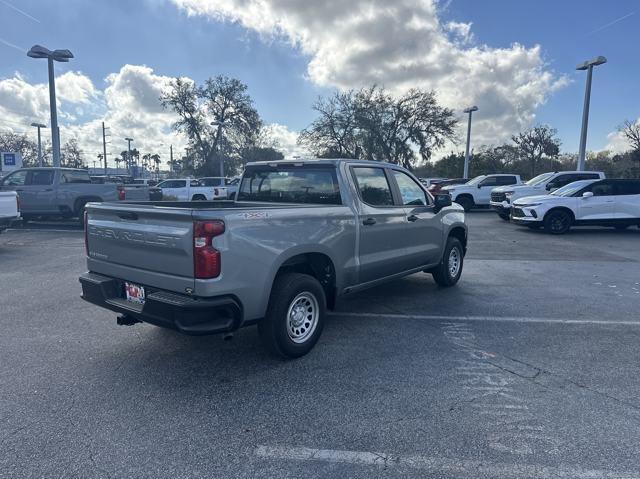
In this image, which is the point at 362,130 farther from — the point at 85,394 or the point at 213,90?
the point at 85,394

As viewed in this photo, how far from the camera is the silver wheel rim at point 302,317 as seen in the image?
13.5 ft

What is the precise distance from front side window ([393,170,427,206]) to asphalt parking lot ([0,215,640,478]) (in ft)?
4.74

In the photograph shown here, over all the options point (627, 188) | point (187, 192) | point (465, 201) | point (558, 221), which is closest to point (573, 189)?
point (558, 221)

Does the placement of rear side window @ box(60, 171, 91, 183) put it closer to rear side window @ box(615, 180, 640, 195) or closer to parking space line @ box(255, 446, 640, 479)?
parking space line @ box(255, 446, 640, 479)

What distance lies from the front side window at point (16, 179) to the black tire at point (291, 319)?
13.7 m

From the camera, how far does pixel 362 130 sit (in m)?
38.2

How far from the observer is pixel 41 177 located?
1388cm

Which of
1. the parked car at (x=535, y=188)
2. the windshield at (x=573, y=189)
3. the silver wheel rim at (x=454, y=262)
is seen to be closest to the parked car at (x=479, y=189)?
the parked car at (x=535, y=188)

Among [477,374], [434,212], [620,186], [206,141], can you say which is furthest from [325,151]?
[477,374]

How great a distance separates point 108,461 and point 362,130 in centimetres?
3755

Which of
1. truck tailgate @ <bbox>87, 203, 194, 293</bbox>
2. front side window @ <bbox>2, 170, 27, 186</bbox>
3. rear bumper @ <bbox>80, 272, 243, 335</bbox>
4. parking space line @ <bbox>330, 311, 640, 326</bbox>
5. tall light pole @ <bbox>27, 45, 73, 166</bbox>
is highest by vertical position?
tall light pole @ <bbox>27, 45, 73, 166</bbox>

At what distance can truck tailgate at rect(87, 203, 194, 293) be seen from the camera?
3408 millimetres

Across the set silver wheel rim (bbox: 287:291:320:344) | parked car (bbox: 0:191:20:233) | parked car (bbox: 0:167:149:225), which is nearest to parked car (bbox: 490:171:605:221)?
parked car (bbox: 0:167:149:225)

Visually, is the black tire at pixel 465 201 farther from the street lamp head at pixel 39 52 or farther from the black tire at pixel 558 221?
the street lamp head at pixel 39 52
